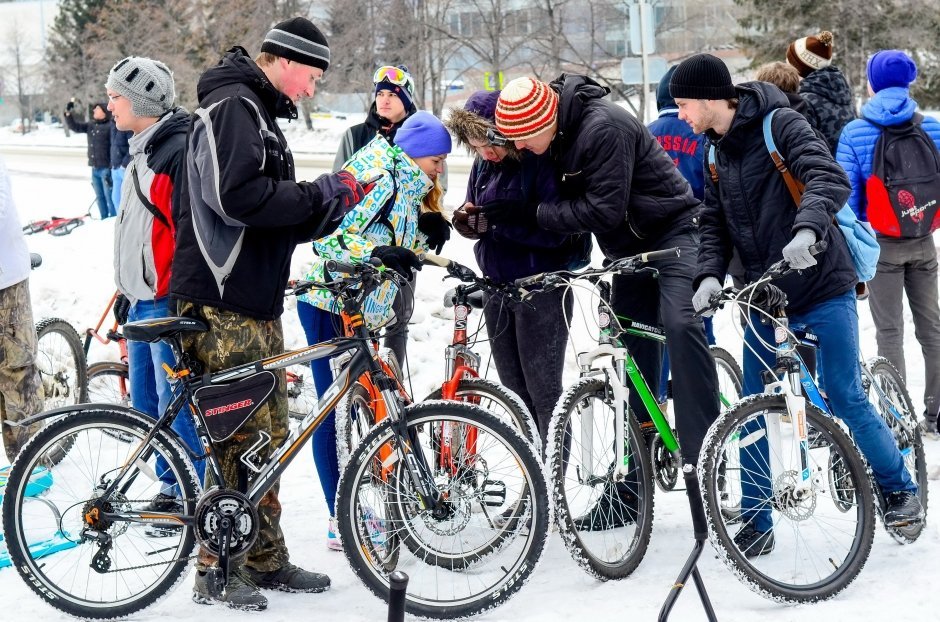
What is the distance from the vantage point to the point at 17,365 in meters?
5.89

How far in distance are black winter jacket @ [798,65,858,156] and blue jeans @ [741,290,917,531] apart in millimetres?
2186

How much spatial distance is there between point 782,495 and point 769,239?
1037mm

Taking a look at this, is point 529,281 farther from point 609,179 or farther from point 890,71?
point 890,71

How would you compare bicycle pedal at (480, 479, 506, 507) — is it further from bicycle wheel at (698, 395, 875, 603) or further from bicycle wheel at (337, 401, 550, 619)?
bicycle wheel at (698, 395, 875, 603)

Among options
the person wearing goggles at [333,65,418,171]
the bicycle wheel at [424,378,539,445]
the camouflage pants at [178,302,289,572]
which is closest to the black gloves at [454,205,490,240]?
the bicycle wheel at [424,378,539,445]

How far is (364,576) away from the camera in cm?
416

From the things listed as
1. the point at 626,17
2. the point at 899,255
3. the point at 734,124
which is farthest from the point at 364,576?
the point at 626,17

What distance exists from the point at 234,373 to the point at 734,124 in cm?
222

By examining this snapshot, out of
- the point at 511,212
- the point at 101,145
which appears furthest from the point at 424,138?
the point at 101,145

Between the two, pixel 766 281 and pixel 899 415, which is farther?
pixel 899 415

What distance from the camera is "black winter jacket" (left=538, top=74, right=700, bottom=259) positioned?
14.9 feet

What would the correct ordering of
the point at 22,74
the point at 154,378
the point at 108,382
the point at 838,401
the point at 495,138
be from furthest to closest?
the point at 22,74 < the point at 108,382 < the point at 154,378 < the point at 495,138 < the point at 838,401

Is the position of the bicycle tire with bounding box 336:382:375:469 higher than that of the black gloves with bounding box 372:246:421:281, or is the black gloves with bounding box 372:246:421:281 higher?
the black gloves with bounding box 372:246:421:281

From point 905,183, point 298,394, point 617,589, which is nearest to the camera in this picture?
point 617,589
